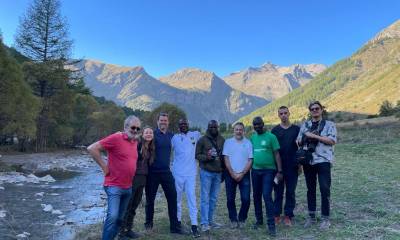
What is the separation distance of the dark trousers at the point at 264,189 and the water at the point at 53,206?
4605 mm

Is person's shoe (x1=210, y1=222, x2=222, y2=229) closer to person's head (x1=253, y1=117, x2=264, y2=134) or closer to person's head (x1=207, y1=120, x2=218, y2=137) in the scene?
person's head (x1=207, y1=120, x2=218, y2=137)

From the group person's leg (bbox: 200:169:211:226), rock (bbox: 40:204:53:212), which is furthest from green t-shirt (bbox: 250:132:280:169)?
rock (bbox: 40:204:53:212)

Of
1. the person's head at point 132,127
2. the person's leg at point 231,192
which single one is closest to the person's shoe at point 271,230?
the person's leg at point 231,192

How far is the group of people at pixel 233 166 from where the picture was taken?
292 inches

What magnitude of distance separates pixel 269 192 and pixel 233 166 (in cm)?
94

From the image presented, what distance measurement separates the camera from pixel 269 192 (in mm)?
7562

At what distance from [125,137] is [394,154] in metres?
18.3

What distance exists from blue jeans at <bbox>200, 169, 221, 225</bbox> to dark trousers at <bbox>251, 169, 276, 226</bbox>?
2.77ft

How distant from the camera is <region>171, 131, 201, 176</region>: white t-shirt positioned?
25.5 feet

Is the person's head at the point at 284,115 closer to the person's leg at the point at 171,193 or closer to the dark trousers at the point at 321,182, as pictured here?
the dark trousers at the point at 321,182

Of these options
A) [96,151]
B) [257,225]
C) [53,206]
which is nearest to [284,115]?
[257,225]

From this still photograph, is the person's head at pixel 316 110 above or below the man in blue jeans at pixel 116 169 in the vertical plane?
above

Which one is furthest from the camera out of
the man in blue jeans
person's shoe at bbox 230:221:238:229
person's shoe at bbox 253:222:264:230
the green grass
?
person's shoe at bbox 230:221:238:229

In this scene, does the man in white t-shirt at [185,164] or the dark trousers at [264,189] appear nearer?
the dark trousers at [264,189]
